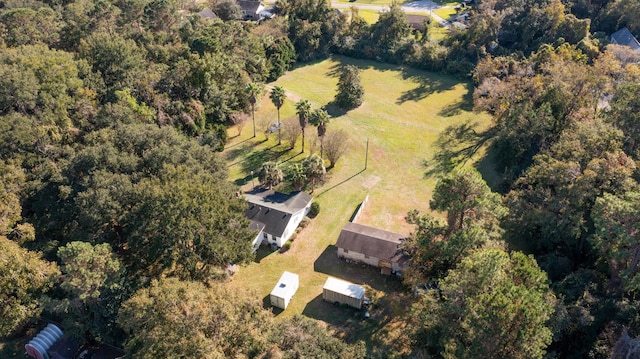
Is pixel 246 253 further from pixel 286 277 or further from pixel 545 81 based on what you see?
pixel 545 81

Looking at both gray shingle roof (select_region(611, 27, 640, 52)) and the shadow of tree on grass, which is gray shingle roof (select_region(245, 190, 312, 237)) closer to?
the shadow of tree on grass

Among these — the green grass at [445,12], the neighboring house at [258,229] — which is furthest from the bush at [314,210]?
the green grass at [445,12]

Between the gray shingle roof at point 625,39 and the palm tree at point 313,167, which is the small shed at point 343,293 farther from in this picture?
the gray shingle roof at point 625,39

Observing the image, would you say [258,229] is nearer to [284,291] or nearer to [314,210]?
[314,210]

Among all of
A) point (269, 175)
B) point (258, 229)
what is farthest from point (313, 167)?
point (258, 229)

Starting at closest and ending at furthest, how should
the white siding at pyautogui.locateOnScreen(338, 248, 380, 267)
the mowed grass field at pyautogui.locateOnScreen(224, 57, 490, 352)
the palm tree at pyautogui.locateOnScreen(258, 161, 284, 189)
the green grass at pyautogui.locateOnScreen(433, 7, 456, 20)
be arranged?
the mowed grass field at pyautogui.locateOnScreen(224, 57, 490, 352)
the white siding at pyautogui.locateOnScreen(338, 248, 380, 267)
the palm tree at pyautogui.locateOnScreen(258, 161, 284, 189)
the green grass at pyautogui.locateOnScreen(433, 7, 456, 20)

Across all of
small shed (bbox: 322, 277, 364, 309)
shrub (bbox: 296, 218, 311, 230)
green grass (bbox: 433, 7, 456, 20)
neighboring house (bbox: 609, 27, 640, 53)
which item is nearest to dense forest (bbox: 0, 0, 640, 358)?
small shed (bbox: 322, 277, 364, 309)
